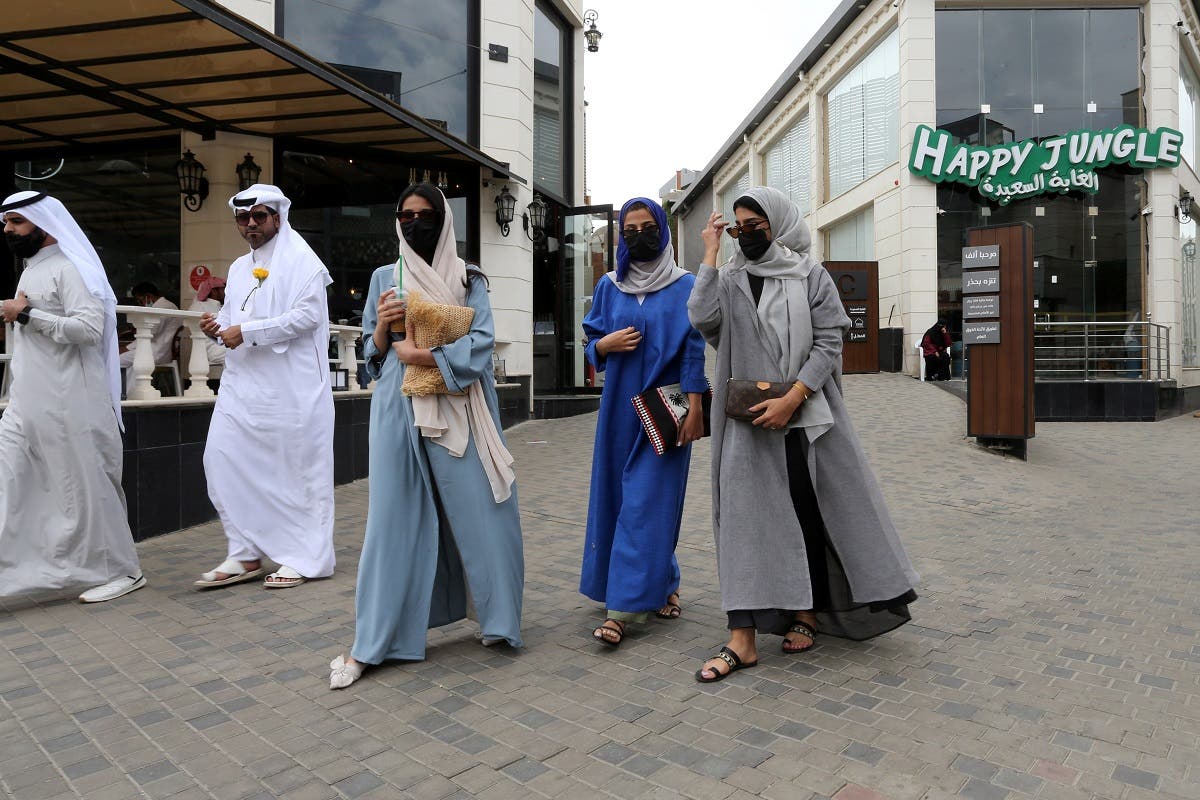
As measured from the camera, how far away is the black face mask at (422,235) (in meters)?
3.54

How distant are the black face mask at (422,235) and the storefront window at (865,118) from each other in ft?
60.2

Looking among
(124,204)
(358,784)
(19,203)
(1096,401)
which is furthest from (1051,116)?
(358,784)

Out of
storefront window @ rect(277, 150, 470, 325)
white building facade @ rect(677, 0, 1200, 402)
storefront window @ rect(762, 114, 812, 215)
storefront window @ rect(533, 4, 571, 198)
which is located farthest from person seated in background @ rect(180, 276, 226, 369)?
storefront window @ rect(762, 114, 812, 215)

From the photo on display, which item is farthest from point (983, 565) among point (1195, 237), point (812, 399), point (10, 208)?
point (1195, 237)

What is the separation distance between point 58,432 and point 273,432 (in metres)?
1.12

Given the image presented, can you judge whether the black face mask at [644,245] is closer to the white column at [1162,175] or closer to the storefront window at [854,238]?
the storefront window at [854,238]

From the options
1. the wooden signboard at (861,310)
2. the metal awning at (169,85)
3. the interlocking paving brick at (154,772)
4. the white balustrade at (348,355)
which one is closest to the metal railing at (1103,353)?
the wooden signboard at (861,310)

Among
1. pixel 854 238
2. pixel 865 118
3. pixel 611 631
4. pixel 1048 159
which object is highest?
pixel 865 118

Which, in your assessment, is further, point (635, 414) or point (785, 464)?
point (635, 414)

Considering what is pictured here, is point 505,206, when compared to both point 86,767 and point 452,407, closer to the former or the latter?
point 452,407

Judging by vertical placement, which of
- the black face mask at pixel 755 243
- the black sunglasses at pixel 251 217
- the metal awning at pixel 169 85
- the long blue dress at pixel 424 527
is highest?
the metal awning at pixel 169 85

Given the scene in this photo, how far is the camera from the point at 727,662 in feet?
11.0

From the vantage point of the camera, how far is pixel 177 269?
35.8 ft

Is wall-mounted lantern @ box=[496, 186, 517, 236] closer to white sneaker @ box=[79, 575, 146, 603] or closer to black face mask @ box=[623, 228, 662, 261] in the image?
white sneaker @ box=[79, 575, 146, 603]
